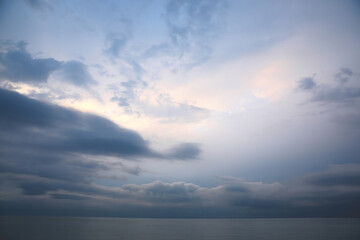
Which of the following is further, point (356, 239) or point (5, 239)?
point (356, 239)

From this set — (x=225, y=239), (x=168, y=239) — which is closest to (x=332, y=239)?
(x=225, y=239)

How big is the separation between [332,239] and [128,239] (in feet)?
236

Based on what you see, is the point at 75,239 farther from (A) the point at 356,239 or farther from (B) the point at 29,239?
(A) the point at 356,239

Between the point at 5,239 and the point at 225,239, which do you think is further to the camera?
the point at 225,239

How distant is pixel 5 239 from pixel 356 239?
387 ft

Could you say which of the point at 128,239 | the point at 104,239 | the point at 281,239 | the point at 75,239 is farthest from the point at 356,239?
the point at 75,239

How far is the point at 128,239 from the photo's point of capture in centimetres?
7806

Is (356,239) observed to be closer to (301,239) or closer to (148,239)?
(301,239)

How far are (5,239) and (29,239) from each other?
22.3 ft

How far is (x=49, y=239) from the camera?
74.4 metres

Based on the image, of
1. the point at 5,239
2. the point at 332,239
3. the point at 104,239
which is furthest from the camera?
the point at 332,239

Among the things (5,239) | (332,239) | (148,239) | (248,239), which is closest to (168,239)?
(148,239)

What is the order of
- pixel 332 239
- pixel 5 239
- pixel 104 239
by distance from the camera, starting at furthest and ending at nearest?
1. pixel 332 239
2. pixel 104 239
3. pixel 5 239

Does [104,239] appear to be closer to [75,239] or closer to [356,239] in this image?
[75,239]
